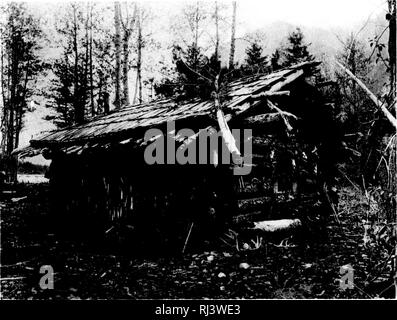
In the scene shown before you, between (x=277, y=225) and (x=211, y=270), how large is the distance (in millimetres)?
2208

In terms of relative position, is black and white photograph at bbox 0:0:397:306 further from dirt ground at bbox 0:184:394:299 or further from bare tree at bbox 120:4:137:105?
bare tree at bbox 120:4:137:105

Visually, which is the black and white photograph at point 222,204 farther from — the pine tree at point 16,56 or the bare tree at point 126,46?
the pine tree at point 16,56

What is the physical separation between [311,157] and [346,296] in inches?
188

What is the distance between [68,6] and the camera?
25.5 meters

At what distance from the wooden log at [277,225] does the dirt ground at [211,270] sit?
0.29 m

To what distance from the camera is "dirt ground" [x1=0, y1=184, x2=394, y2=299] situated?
5.07m

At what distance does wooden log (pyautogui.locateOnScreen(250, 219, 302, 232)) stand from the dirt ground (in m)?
0.29

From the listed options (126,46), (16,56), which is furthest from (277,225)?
(16,56)

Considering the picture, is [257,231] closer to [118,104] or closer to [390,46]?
[390,46]

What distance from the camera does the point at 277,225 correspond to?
7.65 meters

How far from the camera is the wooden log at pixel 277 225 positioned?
7523 mm

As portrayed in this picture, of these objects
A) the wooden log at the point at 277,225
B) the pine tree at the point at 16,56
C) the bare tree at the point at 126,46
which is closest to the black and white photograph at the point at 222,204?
the wooden log at the point at 277,225

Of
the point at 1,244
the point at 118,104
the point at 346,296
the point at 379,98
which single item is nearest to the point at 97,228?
the point at 1,244

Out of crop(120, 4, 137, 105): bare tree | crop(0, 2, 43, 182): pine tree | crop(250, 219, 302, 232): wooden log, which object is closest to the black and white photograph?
crop(250, 219, 302, 232): wooden log
